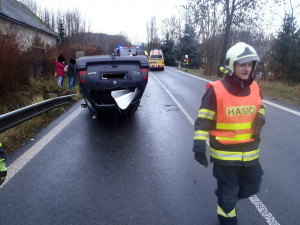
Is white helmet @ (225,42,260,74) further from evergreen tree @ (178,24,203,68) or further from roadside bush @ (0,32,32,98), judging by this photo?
evergreen tree @ (178,24,203,68)

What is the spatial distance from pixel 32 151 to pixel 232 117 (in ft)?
11.9

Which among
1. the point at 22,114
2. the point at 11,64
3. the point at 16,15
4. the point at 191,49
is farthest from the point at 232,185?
the point at 191,49

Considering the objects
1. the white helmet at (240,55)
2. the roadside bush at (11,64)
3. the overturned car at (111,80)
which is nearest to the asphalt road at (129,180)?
the overturned car at (111,80)

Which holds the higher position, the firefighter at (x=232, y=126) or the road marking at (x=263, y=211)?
the firefighter at (x=232, y=126)

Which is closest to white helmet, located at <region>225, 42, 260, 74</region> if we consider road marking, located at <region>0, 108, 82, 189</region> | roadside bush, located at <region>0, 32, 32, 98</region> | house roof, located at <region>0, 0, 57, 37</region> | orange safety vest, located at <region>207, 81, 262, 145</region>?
orange safety vest, located at <region>207, 81, 262, 145</region>

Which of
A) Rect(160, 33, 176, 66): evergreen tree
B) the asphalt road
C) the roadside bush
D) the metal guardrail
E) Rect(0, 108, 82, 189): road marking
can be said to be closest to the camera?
A: the asphalt road

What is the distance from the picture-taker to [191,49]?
47156 millimetres

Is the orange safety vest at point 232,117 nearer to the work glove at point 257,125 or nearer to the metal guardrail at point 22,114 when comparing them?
the work glove at point 257,125

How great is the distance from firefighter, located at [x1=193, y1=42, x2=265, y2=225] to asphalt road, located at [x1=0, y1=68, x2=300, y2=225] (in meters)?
0.51

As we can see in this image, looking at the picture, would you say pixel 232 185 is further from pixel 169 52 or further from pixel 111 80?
pixel 169 52

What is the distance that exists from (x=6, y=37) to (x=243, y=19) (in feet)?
65.7

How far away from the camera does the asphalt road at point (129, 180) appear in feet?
9.45

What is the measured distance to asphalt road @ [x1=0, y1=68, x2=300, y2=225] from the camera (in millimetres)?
2881

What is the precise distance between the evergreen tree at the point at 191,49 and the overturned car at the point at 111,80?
42024mm
